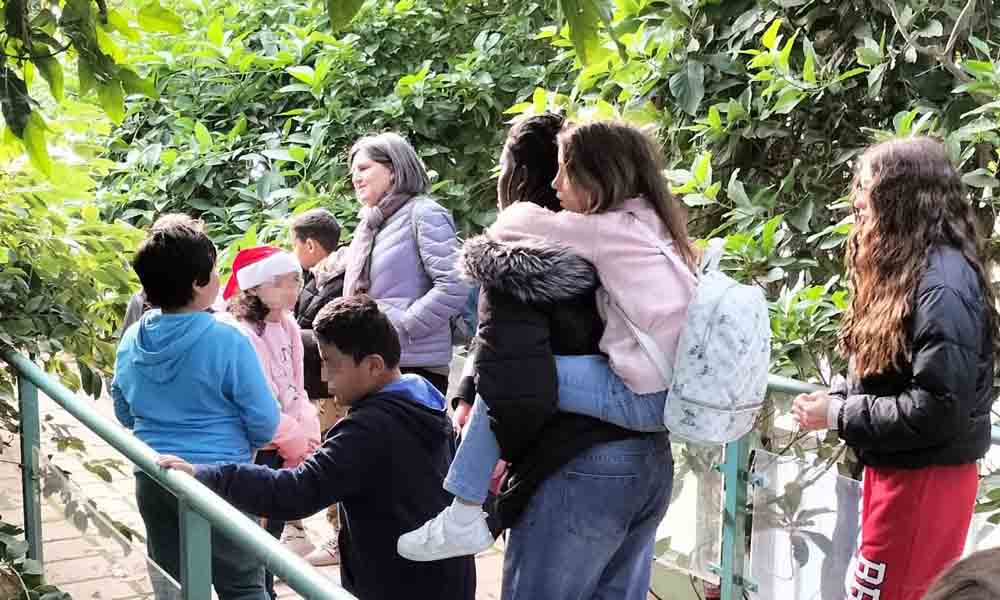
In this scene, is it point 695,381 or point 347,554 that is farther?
point 347,554

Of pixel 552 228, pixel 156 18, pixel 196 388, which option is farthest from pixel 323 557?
pixel 156 18

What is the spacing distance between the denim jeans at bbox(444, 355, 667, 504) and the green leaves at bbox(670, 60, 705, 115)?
8.39 ft

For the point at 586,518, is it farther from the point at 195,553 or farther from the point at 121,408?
the point at 121,408

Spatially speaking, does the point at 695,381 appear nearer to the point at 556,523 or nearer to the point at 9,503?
the point at 556,523

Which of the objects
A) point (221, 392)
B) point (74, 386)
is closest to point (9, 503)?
point (74, 386)

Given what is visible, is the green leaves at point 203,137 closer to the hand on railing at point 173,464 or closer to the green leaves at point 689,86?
the green leaves at point 689,86

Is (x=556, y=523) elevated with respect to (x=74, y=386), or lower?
elevated

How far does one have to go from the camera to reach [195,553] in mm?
2703

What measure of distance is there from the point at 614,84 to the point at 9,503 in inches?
128

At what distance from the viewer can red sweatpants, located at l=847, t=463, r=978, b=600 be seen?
3062 mm

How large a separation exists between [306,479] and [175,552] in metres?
0.34

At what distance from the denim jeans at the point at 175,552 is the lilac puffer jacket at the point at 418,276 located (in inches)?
73.2

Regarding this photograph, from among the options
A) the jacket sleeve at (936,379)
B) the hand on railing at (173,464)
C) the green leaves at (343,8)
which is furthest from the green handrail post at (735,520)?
the green leaves at (343,8)

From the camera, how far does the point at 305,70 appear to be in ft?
26.8
